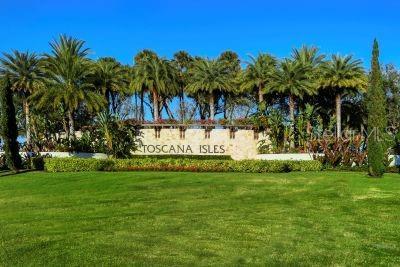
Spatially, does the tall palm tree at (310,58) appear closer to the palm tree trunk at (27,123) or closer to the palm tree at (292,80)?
the palm tree at (292,80)

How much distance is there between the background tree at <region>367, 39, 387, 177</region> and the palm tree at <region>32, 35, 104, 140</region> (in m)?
26.3

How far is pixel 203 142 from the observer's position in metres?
54.3

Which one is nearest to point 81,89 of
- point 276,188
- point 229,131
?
point 229,131

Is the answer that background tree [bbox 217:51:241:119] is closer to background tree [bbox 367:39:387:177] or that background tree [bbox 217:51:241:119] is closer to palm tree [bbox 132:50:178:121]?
palm tree [bbox 132:50:178:121]

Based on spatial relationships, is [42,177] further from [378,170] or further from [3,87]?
[378,170]

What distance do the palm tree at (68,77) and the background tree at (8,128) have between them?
985cm

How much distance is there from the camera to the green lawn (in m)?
10.5

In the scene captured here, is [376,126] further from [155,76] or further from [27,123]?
[27,123]

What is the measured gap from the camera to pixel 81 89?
46438 mm

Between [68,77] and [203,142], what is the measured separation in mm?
15654

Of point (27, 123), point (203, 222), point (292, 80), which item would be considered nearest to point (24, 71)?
point (27, 123)

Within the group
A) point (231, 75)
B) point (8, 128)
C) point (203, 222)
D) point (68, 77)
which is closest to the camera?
point (203, 222)

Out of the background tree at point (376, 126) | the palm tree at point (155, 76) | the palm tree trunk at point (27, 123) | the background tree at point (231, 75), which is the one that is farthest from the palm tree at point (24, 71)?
the background tree at point (376, 126)

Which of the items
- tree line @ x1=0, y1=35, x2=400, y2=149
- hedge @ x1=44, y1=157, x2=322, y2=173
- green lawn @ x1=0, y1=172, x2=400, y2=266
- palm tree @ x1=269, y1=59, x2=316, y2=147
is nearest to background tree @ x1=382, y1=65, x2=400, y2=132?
tree line @ x1=0, y1=35, x2=400, y2=149
